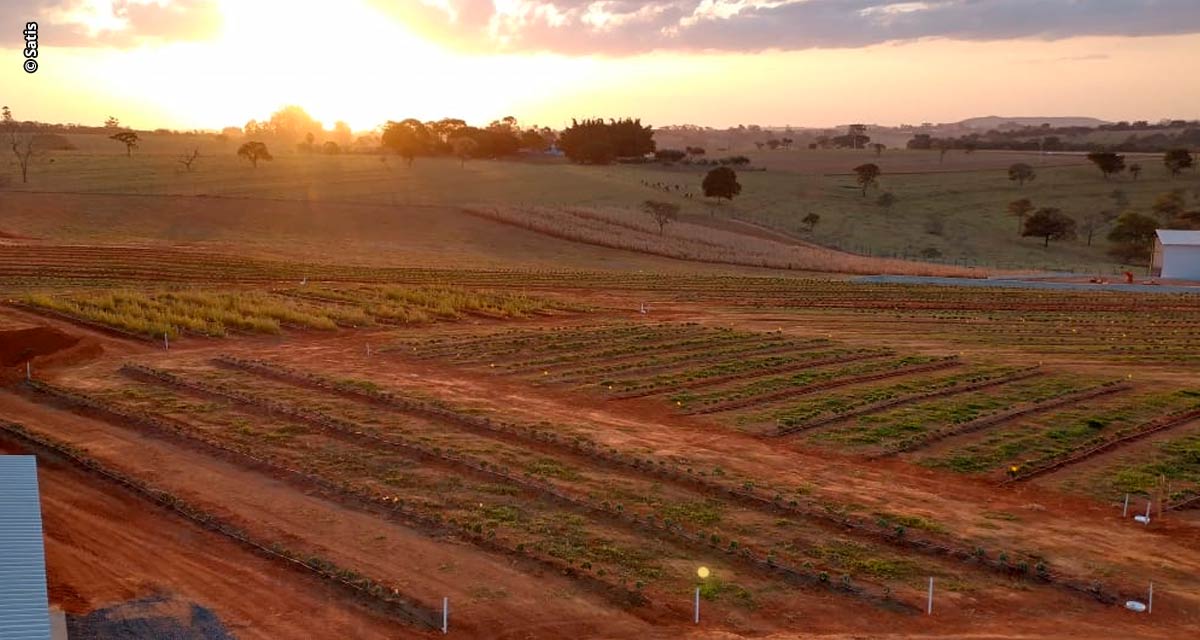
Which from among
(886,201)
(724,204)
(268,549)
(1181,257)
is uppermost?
(886,201)

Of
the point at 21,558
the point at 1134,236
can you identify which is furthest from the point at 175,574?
the point at 1134,236

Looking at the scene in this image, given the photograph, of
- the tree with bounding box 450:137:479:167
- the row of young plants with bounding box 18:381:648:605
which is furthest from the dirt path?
the tree with bounding box 450:137:479:167

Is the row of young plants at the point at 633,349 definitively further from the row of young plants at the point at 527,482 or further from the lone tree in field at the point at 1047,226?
the lone tree in field at the point at 1047,226

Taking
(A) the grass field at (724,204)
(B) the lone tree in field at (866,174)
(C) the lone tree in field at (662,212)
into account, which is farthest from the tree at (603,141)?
(C) the lone tree in field at (662,212)

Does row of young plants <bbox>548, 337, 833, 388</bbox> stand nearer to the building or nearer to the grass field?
the grass field

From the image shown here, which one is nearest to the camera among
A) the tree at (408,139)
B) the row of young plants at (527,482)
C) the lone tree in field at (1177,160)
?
the row of young plants at (527,482)

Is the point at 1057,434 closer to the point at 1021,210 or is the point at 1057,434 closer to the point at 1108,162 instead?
the point at 1021,210
